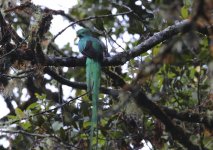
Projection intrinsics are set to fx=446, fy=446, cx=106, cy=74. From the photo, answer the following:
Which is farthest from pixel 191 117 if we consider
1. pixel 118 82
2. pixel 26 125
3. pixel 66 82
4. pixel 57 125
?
pixel 26 125

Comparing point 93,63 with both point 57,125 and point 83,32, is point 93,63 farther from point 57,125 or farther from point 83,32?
point 57,125

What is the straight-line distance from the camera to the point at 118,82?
10.9 ft

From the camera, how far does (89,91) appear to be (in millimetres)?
3244

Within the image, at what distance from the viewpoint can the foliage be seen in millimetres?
3090

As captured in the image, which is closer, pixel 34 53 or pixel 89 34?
pixel 34 53

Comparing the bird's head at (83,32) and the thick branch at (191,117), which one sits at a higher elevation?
the bird's head at (83,32)

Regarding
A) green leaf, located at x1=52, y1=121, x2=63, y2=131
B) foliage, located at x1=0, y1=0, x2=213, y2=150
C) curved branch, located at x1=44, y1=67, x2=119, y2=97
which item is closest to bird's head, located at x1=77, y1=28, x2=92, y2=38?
→ foliage, located at x1=0, y1=0, x2=213, y2=150

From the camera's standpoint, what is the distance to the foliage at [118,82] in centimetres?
309

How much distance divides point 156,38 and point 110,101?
1024 mm

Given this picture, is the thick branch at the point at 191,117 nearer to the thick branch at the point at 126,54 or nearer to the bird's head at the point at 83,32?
the thick branch at the point at 126,54

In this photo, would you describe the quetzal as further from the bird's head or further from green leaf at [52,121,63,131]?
green leaf at [52,121,63,131]

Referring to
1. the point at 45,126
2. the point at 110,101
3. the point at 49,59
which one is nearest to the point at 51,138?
the point at 45,126

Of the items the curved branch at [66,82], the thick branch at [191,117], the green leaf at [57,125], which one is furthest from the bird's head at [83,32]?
the thick branch at [191,117]

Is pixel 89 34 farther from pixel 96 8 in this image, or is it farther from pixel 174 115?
pixel 174 115
